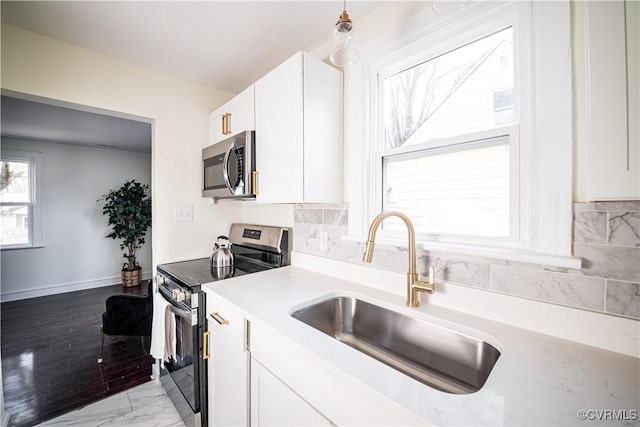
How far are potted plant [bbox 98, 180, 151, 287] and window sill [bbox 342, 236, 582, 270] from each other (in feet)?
14.0

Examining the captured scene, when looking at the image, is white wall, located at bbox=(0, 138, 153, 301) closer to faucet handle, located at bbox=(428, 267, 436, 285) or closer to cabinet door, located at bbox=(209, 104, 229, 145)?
cabinet door, located at bbox=(209, 104, 229, 145)

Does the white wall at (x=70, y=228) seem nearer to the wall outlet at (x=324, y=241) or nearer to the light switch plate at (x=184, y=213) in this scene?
the light switch plate at (x=184, y=213)

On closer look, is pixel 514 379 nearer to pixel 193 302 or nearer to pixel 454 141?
pixel 454 141

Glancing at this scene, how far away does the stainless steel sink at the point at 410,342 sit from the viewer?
0.89 meters

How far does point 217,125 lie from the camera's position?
6.89 ft

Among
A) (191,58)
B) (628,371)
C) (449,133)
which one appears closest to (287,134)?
(449,133)

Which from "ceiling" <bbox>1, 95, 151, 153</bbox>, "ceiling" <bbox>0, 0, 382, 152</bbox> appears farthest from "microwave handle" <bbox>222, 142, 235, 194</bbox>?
"ceiling" <bbox>1, 95, 151, 153</bbox>

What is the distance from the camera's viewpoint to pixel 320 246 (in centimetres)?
166

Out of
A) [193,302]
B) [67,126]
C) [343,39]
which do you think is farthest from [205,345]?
[67,126]

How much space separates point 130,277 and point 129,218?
0.99 m

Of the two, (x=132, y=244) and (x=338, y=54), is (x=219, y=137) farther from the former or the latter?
(x=132, y=244)

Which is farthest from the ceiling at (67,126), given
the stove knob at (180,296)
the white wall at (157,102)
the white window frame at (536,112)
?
the white window frame at (536,112)

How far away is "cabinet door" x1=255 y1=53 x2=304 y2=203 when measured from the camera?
1376 millimetres

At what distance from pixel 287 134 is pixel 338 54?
1.73ft
